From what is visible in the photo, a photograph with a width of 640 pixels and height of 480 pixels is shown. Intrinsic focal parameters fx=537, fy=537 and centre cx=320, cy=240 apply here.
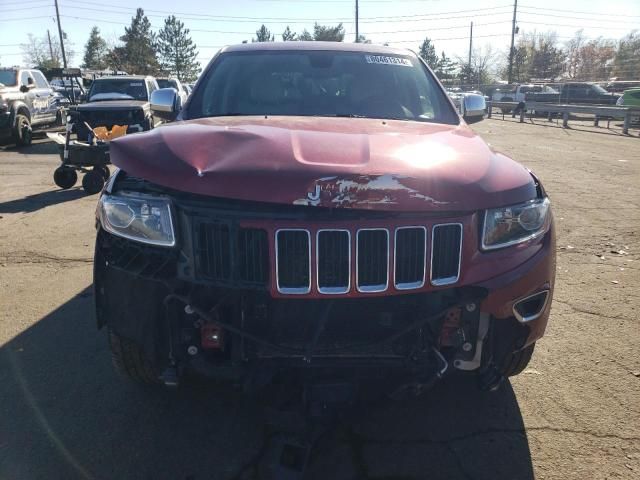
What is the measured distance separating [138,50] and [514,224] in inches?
2825

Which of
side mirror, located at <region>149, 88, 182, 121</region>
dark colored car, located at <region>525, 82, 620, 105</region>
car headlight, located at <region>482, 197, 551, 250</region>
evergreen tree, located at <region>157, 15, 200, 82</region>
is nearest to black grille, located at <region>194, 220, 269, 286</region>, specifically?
car headlight, located at <region>482, 197, 551, 250</region>

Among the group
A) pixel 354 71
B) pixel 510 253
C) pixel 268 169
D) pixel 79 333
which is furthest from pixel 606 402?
pixel 79 333

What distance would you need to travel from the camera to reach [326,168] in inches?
82.4

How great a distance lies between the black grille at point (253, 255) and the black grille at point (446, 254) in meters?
0.67

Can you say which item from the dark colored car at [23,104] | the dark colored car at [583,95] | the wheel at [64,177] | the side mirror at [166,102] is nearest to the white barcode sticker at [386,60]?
the side mirror at [166,102]

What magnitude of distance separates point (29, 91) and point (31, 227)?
10.2 meters

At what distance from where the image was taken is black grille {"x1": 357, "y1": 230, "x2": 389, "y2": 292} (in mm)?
2094

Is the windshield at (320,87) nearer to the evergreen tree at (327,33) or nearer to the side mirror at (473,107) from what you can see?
the side mirror at (473,107)

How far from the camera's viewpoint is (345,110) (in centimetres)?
352

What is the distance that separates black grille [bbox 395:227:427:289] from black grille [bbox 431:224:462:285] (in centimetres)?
6

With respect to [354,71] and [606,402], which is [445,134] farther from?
[606,402]

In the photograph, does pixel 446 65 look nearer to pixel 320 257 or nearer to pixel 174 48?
pixel 174 48

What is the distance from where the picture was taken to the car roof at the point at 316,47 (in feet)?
13.3

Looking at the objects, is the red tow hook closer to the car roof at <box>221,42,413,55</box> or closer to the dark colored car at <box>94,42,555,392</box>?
the dark colored car at <box>94,42,555,392</box>
